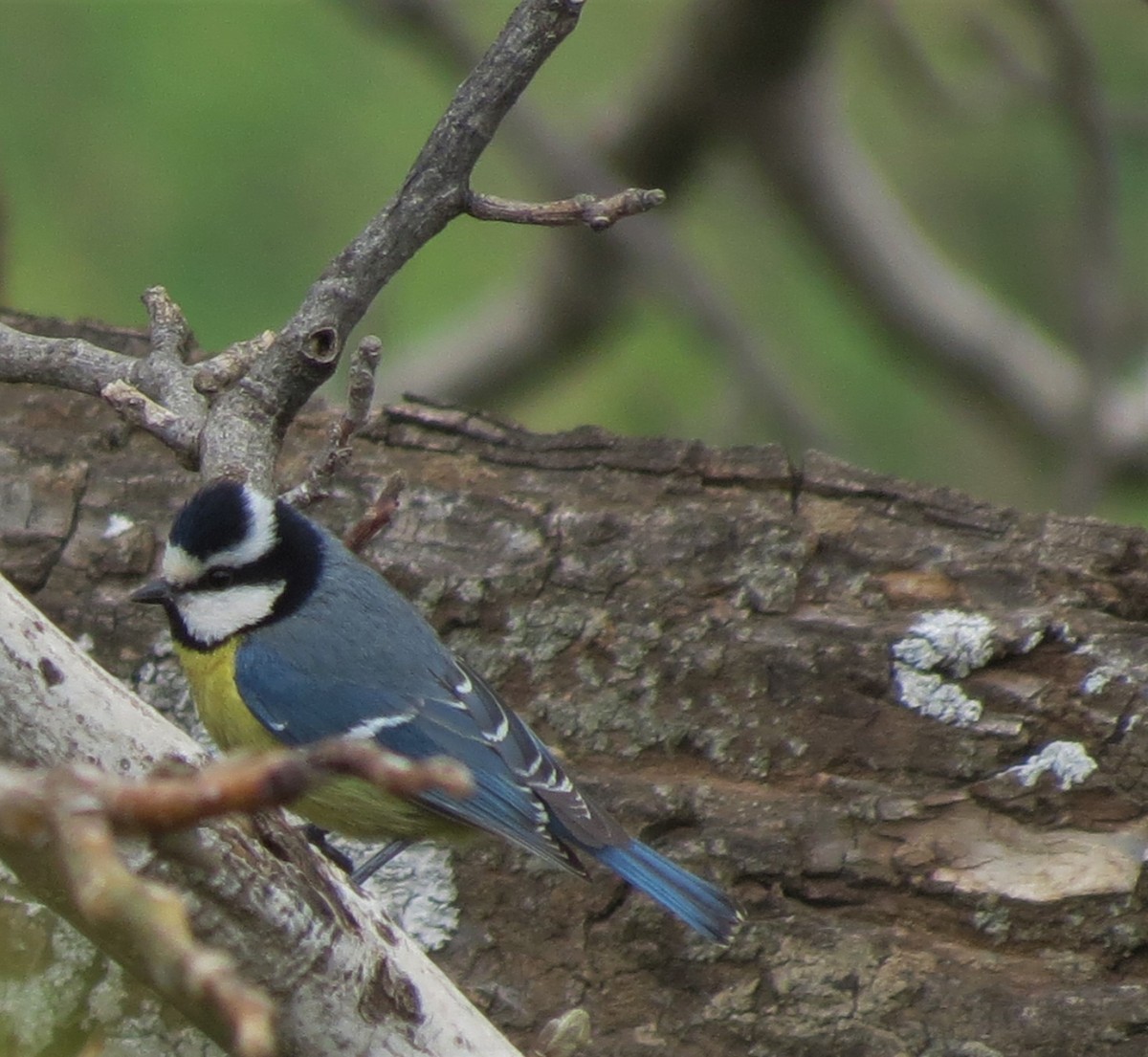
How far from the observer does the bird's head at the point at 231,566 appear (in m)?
2.39

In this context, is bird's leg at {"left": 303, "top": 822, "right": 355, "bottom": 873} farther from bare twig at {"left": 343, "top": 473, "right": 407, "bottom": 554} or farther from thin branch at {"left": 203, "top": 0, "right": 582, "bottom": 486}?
thin branch at {"left": 203, "top": 0, "right": 582, "bottom": 486}

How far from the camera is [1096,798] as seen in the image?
232 centimetres

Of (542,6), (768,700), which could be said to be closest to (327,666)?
(768,700)

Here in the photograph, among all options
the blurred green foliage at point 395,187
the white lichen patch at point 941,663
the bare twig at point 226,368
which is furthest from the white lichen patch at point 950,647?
the blurred green foliage at point 395,187

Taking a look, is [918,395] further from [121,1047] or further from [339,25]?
[121,1047]

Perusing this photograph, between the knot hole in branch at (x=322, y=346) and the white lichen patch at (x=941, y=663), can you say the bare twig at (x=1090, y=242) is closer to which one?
the white lichen patch at (x=941, y=663)

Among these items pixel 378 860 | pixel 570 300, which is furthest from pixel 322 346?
Result: pixel 570 300

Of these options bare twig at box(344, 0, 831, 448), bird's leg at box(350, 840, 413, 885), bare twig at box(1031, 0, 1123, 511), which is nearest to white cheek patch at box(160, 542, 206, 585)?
bird's leg at box(350, 840, 413, 885)

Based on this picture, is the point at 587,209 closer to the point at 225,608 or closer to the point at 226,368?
the point at 226,368

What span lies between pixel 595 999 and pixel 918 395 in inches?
170

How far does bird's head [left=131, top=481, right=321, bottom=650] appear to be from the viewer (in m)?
2.39

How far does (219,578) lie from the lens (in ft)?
8.66

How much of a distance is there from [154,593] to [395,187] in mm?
3853

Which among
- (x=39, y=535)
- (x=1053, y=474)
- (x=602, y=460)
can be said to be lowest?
(x=39, y=535)
